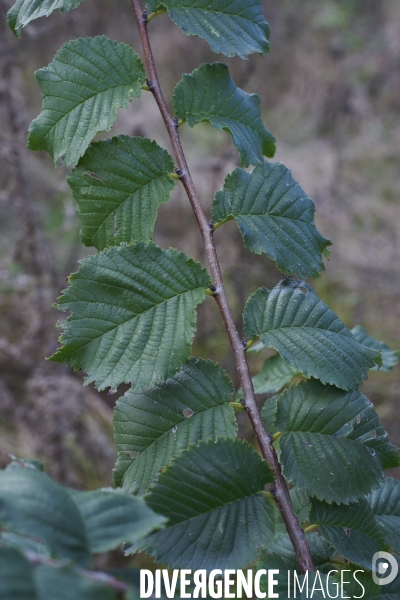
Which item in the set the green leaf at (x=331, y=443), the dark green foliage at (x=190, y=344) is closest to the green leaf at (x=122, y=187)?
the dark green foliage at (x=190, y=344)

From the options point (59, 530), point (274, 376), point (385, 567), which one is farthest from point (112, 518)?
point (274, 376)

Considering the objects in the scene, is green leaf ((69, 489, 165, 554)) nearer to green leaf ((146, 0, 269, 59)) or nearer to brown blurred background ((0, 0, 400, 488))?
green leaf ((146, 0, 269, 59))

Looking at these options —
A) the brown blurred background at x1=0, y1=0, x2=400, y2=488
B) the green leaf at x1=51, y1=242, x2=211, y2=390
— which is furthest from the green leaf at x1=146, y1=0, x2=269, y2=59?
the brown blurred background at x1=0, y1=0, x2=400, y2=488

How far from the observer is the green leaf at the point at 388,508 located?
0.70m

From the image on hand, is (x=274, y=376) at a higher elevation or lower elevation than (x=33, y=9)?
lower

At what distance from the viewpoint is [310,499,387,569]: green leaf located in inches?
24.8

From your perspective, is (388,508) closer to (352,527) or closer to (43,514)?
(352,527)

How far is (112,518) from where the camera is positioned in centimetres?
45

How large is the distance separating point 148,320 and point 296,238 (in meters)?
0.25

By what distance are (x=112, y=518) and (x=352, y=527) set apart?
0.34m

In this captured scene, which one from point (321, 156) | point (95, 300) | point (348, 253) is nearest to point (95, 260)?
point (95, 300)

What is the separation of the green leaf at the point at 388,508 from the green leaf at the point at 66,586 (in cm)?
46

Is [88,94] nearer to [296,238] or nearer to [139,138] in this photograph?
[139,138]

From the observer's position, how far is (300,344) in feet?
2.25
